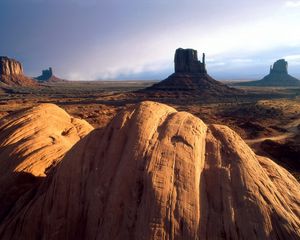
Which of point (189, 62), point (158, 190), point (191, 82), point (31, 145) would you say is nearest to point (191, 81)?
point (191, 82)

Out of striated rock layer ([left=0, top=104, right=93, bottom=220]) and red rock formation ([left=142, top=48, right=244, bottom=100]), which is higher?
striated rock layer ([left=0, top=104, right=93, bottom=220])

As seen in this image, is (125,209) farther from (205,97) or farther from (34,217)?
(205,97)

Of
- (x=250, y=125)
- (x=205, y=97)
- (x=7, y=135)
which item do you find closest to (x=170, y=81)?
(x=205, y=97)

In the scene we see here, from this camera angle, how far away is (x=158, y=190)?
905 cm

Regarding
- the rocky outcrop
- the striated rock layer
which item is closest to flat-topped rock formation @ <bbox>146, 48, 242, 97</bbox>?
the rocky outcrop

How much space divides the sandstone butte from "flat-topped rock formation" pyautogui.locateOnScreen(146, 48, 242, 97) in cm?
10043

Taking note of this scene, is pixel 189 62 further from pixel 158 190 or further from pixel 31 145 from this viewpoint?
pixel 158 190

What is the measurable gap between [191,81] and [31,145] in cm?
11458

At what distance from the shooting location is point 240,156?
1044cm

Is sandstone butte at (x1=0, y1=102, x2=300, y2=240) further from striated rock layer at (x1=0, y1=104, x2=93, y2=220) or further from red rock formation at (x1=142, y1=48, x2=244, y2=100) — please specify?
red rock formation at (x1=142, y1=48, x2=244, y2=100)

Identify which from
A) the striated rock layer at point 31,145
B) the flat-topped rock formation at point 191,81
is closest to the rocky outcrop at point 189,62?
the flat-topped rock formation at point 191,81

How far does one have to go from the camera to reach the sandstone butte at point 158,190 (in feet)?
28.3

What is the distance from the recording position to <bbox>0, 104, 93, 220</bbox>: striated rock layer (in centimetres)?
1345

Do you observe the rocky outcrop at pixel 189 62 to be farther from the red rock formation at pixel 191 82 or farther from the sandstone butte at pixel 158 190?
the sandstone butte at pixel 158 190
